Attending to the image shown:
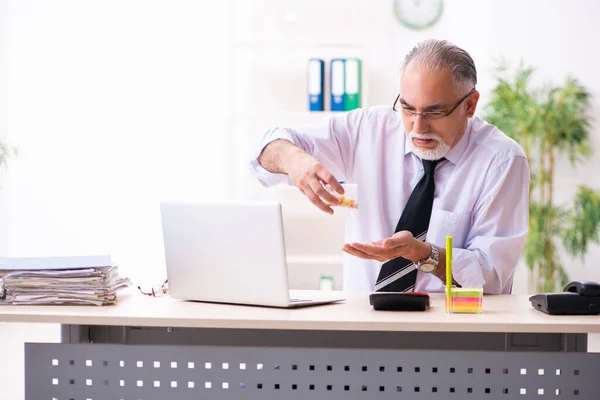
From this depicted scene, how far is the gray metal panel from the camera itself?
6.31 feet

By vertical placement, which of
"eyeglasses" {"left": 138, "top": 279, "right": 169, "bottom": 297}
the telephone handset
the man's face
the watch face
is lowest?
"eyeglasses" {"left": 138, "top": 279, "right": 169, "bottom": 297}

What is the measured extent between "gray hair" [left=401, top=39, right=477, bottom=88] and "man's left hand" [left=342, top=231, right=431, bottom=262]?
0.55 meters

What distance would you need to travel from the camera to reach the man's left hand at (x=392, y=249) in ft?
6.50

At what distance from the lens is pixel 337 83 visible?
4.85 metres

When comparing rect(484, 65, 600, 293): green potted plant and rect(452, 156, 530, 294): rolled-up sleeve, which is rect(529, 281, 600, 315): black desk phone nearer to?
rect(452, 156, 530, 294): rolled-up sleeve

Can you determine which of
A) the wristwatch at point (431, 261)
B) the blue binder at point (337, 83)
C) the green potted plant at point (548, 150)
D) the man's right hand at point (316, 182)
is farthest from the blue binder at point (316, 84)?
the wristwatch at point (431, 261)

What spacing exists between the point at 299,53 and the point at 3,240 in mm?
2471

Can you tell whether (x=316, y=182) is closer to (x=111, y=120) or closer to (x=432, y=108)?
(x=432, y=108)

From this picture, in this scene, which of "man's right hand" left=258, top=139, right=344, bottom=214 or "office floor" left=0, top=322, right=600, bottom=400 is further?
"office floor" left=0, top=322, right=600, bottom=400

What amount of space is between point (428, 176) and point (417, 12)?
3102 mm

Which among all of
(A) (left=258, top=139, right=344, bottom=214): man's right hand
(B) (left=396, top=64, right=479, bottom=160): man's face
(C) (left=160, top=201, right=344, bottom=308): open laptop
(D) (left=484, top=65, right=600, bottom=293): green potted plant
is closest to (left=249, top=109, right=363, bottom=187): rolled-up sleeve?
(A) (left=258, top=139, right=344, bottom=214): man's right hand

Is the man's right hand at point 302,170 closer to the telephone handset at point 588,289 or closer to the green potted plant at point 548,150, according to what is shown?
the telephone handset at point 588,289

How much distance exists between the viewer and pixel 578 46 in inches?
209

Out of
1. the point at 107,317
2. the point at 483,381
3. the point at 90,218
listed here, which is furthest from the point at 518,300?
the point at 90,218
